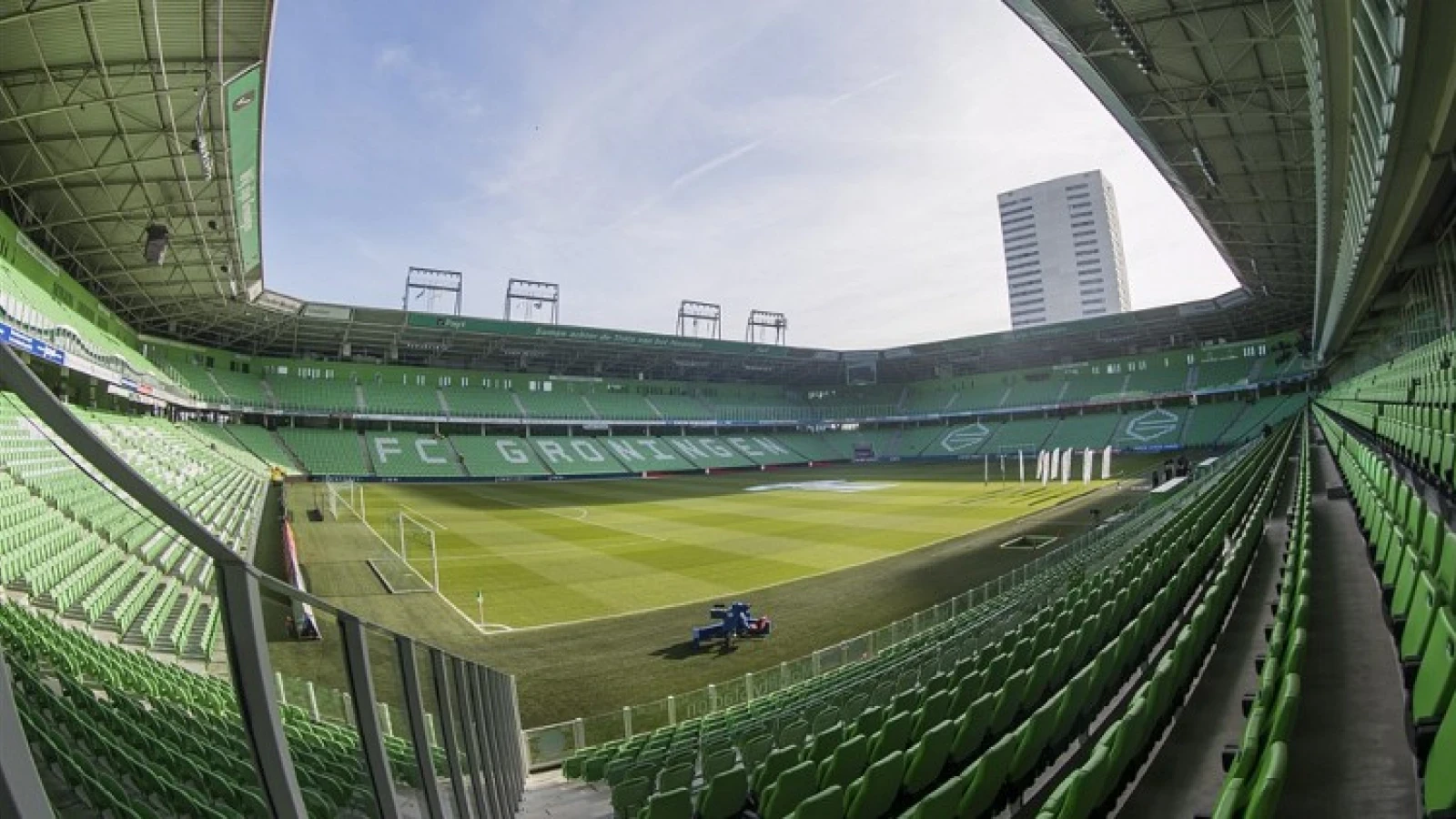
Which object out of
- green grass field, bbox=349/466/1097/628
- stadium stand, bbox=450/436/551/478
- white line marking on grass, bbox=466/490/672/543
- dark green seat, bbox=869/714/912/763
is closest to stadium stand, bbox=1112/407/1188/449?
green grass field, bbox=349/466/1097/628

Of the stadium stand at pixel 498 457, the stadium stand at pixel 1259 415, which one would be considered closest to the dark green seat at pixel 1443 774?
the stadium stand at pixel 498 457

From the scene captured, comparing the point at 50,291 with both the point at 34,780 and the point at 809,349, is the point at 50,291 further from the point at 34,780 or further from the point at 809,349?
the point at 809,349

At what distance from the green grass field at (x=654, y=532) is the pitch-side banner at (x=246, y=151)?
47.2 ft

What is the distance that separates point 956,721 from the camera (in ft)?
18.1

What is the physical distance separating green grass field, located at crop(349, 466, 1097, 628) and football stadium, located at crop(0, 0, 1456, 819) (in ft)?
1.03

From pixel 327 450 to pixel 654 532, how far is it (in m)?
36.9

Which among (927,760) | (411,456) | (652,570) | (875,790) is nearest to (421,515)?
(652,570)

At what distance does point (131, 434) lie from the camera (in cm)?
2728

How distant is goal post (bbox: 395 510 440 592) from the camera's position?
22.6m

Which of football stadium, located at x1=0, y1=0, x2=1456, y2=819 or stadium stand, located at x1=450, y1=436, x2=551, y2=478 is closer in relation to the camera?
football stadium, located at x1=0, y1=0, x2=1456, y2=819

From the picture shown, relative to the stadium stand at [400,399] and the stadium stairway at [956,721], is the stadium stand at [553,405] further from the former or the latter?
the stadium stairway at [956,721]

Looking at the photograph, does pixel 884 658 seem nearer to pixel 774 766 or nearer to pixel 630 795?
pixel 774 766

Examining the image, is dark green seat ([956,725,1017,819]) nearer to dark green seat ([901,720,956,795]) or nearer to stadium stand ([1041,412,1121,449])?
dark green seat ([901,720,956,795])

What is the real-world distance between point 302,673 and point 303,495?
39419 mm
